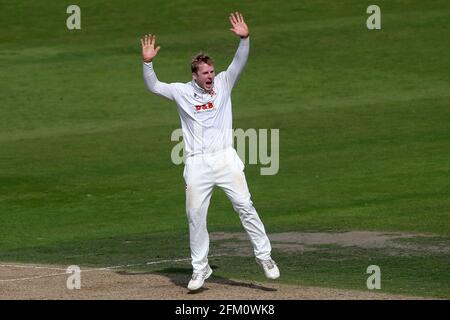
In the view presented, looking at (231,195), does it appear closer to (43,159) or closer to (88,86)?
(43,159)

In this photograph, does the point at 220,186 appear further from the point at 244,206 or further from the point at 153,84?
the point at 153,84

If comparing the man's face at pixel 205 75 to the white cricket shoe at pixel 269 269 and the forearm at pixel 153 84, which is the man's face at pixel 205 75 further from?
the white cricket shoe at pixel 269 269

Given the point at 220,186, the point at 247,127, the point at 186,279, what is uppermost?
the point at 247,127

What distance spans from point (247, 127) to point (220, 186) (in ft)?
49.6

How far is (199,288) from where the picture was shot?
47.9 ft

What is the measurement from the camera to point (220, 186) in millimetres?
14711

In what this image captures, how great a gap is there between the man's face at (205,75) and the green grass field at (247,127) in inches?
105

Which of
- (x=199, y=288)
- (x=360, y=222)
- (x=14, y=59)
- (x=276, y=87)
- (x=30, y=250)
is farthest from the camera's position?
(x=14, y=59)

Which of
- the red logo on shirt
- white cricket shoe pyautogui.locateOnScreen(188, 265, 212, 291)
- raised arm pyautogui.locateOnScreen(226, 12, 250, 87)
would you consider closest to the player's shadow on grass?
white cricket shoe pyautogui.locateOnScreen(188, 265, 212, 291)

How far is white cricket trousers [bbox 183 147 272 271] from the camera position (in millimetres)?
14633

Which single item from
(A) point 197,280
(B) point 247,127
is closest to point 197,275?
(A) point 197,280
